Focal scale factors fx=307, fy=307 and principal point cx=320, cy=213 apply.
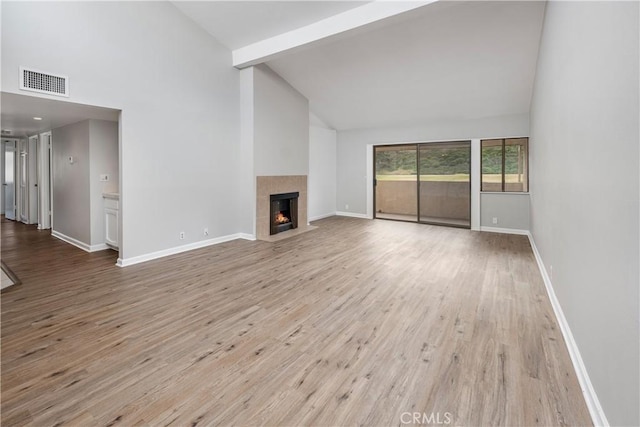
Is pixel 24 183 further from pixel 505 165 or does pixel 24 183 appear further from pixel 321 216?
pixel 505 165

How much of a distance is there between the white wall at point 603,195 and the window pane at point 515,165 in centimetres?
439

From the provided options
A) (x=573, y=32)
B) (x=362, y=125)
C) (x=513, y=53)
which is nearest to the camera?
(x=573, y=32)

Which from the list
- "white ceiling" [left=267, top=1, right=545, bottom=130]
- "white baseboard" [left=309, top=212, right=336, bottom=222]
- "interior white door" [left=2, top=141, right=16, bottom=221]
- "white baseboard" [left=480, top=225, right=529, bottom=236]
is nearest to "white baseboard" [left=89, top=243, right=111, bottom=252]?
"white ceiling" [left=267, top=1, right=545, bottom=130]

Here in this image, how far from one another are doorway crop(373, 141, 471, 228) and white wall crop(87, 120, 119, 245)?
605cm

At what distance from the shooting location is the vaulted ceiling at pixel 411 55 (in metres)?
4.10

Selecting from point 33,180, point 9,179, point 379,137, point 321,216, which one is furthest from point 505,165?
point 9,179

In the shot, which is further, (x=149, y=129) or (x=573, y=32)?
(x=149, y=129)

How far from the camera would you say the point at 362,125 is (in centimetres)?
829

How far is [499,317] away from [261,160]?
14.7 ft

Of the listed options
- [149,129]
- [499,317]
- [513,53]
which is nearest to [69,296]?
[149,129]

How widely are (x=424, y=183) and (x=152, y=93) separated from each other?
6.08 m

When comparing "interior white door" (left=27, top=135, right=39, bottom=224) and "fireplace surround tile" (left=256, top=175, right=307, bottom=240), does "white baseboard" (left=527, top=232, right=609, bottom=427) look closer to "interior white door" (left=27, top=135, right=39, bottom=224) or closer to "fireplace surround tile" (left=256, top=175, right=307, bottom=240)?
"fireplace surround tile" (left=256, top=175, right=307, bottom=240)

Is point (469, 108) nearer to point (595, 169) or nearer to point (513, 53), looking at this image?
point (513, 53)

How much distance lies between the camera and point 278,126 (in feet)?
20.1
